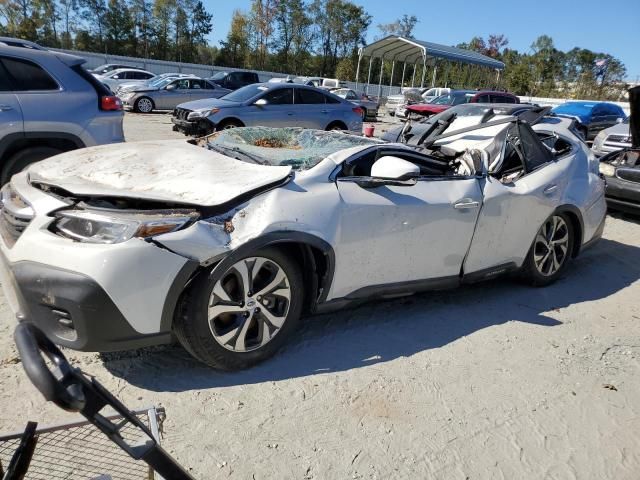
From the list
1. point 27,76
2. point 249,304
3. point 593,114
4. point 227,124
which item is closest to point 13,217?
point 249,304

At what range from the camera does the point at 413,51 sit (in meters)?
36.2

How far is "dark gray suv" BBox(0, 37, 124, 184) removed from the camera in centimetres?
519

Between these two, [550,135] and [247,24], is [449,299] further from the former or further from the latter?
[247,24]

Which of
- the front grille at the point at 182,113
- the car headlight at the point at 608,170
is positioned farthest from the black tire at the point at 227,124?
the car headlight at the point at 608,170

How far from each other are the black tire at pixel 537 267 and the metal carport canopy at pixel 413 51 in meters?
28.9

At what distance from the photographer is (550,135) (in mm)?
5395

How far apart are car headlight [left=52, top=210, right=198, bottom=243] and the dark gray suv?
124 inches

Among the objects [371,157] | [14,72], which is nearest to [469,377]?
[371,157]

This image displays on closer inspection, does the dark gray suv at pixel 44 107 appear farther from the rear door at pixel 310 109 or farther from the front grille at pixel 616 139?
the front grille at pixel 616 139

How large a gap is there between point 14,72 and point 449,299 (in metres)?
4.76

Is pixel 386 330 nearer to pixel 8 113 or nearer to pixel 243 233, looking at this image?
pixel 243 233

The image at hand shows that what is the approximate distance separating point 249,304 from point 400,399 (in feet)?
3.26

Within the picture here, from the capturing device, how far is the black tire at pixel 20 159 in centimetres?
523

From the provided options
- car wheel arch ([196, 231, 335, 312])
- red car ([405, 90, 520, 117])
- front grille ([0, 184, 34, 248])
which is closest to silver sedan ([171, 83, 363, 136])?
red car ([405, 90, 520, 117])
